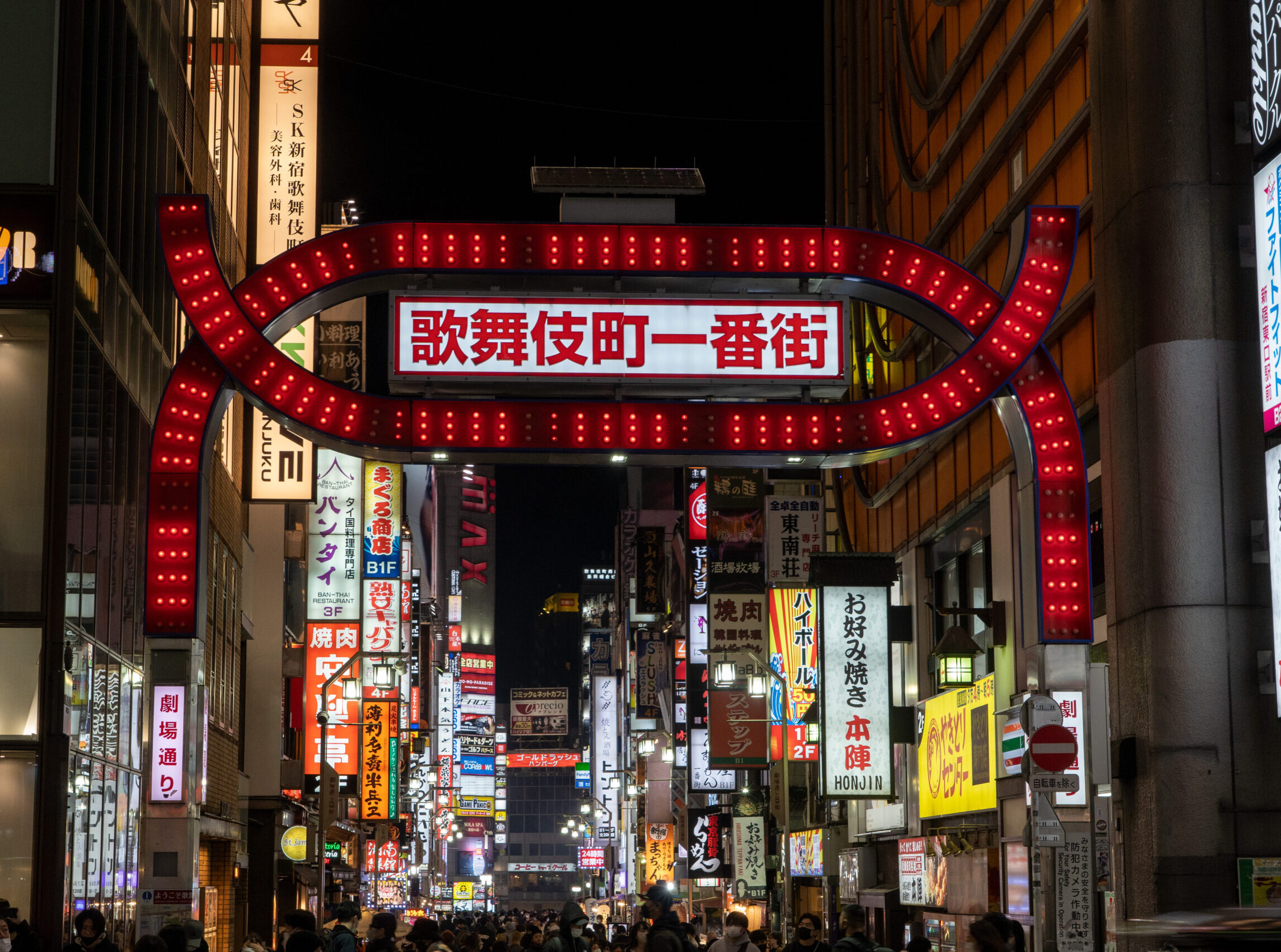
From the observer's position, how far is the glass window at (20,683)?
17.5 meters

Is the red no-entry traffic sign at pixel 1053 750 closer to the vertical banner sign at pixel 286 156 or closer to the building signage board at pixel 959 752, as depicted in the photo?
the building signage board at pixel 959 752

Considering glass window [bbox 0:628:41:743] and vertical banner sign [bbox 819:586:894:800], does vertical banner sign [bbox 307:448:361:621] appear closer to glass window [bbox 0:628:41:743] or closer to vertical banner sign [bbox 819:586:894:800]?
vertical banner sign [bbox 819:586:894:800]

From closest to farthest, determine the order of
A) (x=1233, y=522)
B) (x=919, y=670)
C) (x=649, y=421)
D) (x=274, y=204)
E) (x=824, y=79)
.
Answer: (x=649, y=421)
(x=1233, y=522)
(x=919, y=670)
(x=274, y=204)
(x=824, y=79)

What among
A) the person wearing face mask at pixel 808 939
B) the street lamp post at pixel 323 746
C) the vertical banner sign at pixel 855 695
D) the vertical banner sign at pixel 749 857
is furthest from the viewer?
the vertical banner sign at pixel 749 857

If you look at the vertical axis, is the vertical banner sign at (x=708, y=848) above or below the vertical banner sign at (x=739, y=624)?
below

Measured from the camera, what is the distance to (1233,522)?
17.0 meters

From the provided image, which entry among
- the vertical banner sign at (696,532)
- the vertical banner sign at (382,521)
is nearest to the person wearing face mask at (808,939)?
the vertical banner sign at (382,521)

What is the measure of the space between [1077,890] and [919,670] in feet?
51.9

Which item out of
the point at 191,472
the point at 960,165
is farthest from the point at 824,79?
the point at 191,472

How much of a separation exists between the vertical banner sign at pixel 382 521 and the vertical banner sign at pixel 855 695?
17.4 m

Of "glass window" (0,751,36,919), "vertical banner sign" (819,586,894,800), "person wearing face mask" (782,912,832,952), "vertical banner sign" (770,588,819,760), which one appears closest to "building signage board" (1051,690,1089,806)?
"person wearing face mask" (782,912,832,952)

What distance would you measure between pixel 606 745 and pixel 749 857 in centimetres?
10702

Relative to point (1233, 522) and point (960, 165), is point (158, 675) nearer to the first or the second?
point (1233, 522)

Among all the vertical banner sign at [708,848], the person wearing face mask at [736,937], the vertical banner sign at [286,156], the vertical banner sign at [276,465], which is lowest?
the vertical banner sign at [708,848]
